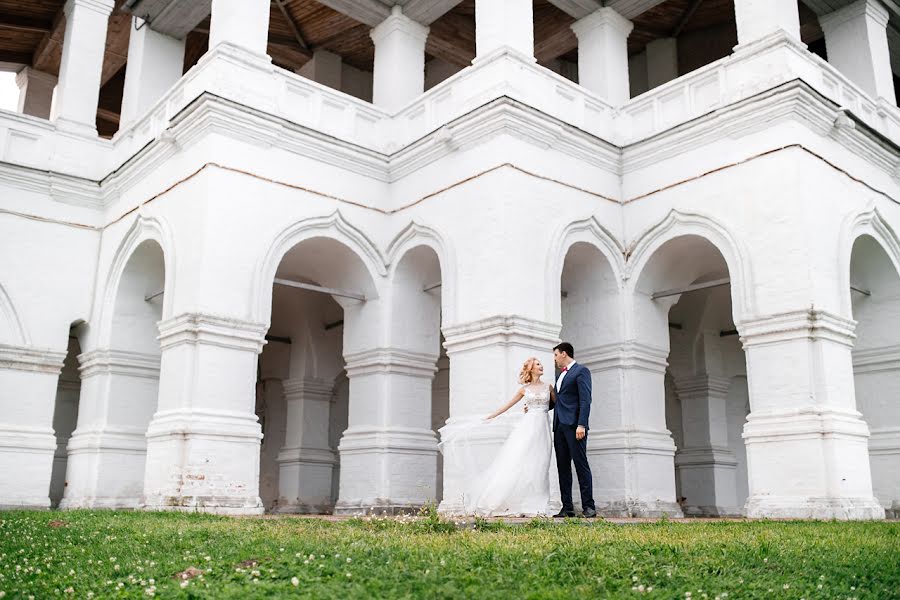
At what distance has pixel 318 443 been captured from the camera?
1719cm

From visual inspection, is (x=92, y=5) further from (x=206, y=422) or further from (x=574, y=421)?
(x=574, y=421)

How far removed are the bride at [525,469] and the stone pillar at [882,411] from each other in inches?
238

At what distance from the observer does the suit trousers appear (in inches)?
385

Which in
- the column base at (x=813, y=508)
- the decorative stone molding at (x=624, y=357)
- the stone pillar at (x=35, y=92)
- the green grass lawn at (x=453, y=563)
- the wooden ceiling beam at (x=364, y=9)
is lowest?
the green grass lawn at (x=453, y=563)

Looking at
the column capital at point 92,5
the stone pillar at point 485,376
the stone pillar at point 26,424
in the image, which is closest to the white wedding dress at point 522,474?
the stone pillar at point 485,376

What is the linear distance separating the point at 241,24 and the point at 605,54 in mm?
5959

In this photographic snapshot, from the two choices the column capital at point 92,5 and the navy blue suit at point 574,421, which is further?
the column capital at point 92,5

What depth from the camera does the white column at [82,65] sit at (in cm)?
1598

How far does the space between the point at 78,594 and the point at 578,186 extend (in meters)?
9.95

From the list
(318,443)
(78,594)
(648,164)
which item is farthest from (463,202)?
(78,594)

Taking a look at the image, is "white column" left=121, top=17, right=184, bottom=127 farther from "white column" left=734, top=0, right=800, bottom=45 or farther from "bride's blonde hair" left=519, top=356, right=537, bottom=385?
"white column" left=734, top=0, right=800, bottom=45

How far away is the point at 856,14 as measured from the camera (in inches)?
565

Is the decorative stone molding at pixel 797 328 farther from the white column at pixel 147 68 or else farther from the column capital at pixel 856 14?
the white column at pixel 147 68

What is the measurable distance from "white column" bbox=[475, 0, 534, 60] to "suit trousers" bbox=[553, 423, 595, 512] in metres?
5.92
